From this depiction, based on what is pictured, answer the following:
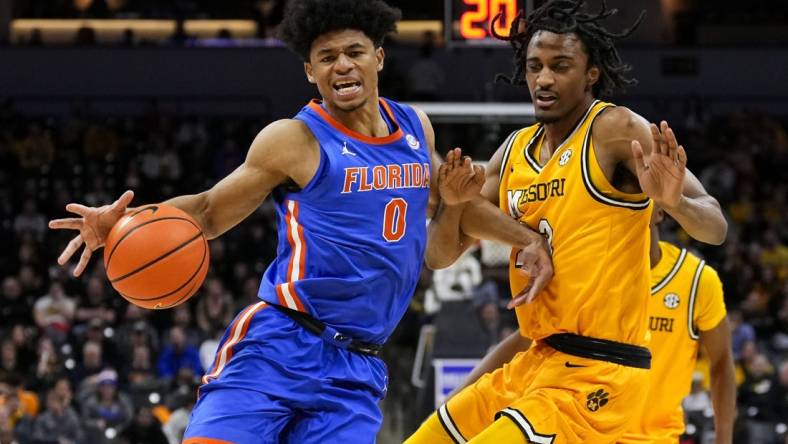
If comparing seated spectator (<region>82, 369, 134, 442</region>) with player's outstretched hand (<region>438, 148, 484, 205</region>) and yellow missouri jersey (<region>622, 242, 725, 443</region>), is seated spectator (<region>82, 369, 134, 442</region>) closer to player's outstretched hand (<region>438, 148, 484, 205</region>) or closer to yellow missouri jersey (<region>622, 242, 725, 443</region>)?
yellow missouri jersey (<region>622, 242, 725, 443</region>)

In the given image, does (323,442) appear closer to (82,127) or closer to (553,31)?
(553,31)

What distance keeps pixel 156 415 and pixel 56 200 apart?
6.07 meters

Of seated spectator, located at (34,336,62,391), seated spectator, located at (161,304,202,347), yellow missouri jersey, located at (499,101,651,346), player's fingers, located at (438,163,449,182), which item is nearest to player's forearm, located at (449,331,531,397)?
yellow missouri jersey, located at (499,101,651,346)

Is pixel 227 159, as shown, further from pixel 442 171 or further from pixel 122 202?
pixel 122 202

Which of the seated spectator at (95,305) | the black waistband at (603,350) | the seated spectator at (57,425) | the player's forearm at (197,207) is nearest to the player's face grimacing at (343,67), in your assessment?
the player's forearm at (197,207)

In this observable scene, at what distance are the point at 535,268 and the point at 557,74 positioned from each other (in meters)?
0.73

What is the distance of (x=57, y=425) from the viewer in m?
11.1

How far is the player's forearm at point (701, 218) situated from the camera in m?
4.47

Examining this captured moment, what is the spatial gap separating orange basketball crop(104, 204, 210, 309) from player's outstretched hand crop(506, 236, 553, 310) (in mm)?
1197

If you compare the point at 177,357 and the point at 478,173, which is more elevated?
the point at 478,173

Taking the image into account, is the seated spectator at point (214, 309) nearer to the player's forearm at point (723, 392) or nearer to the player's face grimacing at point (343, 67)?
the player's forearm at point (723, 392)

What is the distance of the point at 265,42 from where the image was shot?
1925cm

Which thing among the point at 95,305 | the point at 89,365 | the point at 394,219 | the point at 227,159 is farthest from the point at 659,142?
the point at 227,159

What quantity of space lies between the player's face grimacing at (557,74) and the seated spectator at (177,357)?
820 centimetres
